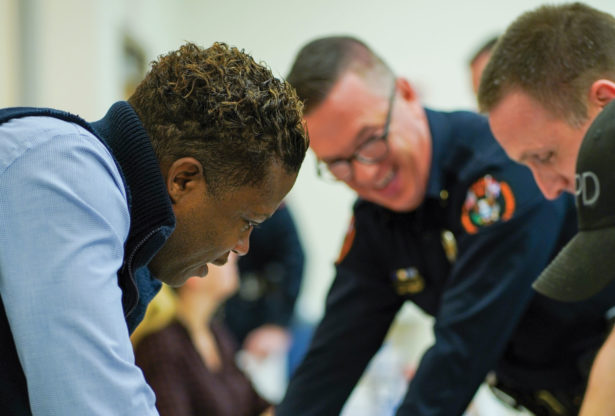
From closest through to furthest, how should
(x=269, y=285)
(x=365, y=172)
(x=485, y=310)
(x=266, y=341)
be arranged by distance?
1. (x=485, y=310)
2. (x=365, y=172)
3. (x=266, y=341)
4. (x=269, y=285)

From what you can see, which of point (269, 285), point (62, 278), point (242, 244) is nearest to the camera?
point (62, 278)

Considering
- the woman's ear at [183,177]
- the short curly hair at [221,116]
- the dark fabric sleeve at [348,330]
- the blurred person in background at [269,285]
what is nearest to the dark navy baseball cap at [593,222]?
the short curly hair at [221,116]

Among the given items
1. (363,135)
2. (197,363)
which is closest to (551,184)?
(363,135)

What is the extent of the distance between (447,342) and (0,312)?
871 mm

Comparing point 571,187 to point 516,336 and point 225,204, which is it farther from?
point 225,204

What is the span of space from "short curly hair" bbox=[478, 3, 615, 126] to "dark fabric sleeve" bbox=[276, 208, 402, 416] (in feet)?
1.73

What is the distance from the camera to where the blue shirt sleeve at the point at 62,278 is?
75 cm

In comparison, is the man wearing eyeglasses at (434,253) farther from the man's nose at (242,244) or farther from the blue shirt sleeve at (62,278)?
the blue shirt sleeve at (62,278)

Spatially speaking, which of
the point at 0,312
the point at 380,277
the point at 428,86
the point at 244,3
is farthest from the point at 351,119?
the point at 244,3

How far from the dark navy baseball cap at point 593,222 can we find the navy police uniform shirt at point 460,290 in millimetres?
301

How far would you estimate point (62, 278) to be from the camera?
2.46ft

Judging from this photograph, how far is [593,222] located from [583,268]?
0.27ft

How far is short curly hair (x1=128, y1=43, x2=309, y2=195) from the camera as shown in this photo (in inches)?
36.7

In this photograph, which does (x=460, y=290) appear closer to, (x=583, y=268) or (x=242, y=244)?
(x=583, y=268)
